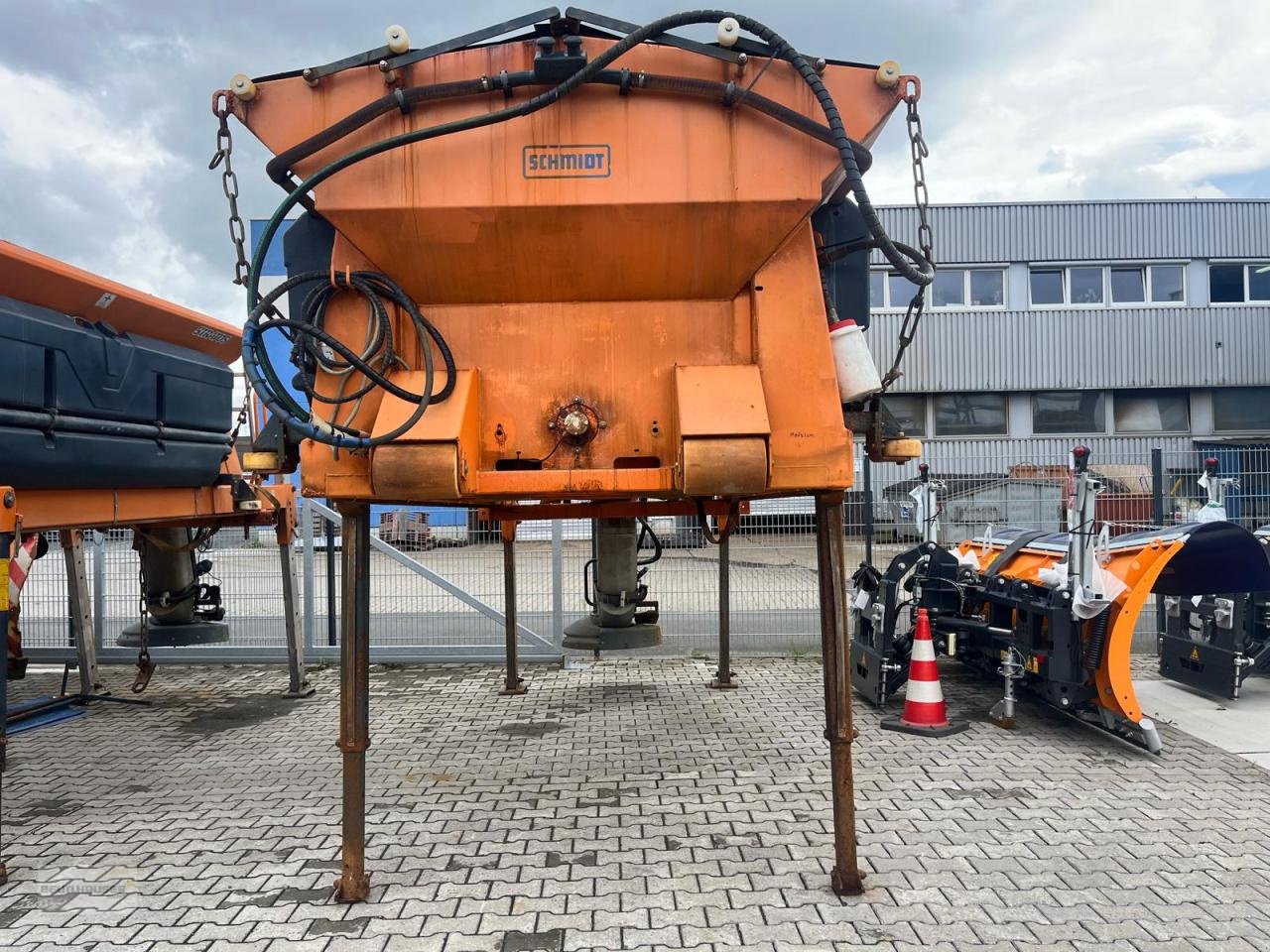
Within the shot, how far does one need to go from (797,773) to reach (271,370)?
343cm

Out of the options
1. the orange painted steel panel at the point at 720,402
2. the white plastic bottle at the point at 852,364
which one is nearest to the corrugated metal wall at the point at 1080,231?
the white plastic bottle at the point at 852,364

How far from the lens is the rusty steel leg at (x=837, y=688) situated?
3.11m

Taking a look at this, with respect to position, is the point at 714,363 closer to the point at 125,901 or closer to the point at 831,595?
the point at 831,595

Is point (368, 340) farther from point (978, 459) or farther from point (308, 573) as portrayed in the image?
point (978, 459)

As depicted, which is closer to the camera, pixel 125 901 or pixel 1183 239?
pixel 125 901

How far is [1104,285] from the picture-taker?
2122cm

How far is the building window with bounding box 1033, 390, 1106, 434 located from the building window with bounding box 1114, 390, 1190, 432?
57 centimetres

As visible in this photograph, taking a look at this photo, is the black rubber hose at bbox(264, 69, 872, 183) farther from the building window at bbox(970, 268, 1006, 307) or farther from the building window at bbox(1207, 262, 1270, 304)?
the building window at bbox(1207, 262, 1270, 304)

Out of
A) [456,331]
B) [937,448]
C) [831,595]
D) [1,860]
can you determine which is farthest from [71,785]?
[937,448]

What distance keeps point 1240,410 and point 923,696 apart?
22.2m

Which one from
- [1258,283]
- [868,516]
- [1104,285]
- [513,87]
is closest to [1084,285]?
[1104,285]

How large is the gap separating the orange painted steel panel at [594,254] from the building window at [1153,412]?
22.3m

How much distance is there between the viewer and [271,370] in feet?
10.00

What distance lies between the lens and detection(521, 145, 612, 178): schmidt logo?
→ 303 centimetres
